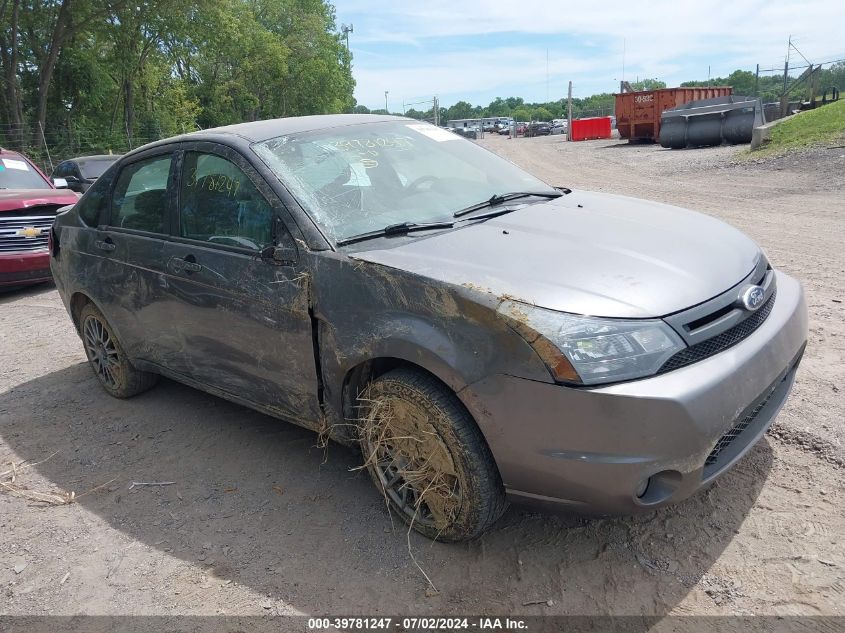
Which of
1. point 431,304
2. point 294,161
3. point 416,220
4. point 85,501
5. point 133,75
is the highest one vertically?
point 133,75

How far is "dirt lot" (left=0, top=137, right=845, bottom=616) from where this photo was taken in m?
2.61

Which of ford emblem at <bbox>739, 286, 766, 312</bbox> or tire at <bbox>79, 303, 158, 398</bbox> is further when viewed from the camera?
tire at <bbox>79, 303, 158, 398</bbox>

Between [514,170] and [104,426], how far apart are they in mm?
3155

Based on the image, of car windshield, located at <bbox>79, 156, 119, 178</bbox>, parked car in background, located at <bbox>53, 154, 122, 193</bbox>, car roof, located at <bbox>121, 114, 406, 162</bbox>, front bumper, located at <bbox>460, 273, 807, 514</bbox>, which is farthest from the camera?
car windshield, located at <bbox>79, 156, 119, 178</bbox>

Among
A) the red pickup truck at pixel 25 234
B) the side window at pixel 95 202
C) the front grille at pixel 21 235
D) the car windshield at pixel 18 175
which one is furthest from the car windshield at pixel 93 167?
the side window at pixel 95 202

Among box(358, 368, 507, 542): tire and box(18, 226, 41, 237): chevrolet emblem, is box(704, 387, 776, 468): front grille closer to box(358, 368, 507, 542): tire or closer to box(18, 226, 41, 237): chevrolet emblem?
box(358, 368, 507, 542): tire

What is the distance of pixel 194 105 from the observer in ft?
122

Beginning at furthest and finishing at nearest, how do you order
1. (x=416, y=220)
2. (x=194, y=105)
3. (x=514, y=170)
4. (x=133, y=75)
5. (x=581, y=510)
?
(x=194, y=105)
(x=133, y=75)
(x=514, y=170)
(x=416, y=220)
(x=581, y=510)

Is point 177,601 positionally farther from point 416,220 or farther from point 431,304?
point 416,220

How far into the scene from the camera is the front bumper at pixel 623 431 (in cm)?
229

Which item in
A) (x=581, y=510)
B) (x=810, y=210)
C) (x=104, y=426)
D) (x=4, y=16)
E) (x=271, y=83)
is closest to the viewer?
(x=581, y=510)

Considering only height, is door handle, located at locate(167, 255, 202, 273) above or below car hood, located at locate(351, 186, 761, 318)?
below

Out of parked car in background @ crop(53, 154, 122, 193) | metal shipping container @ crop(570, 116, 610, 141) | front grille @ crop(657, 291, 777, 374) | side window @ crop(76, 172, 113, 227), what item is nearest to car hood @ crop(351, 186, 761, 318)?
front grille @ crop(657, 291, 777, 374)

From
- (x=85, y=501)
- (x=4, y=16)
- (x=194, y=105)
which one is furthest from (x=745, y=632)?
(x=194, y=105)
